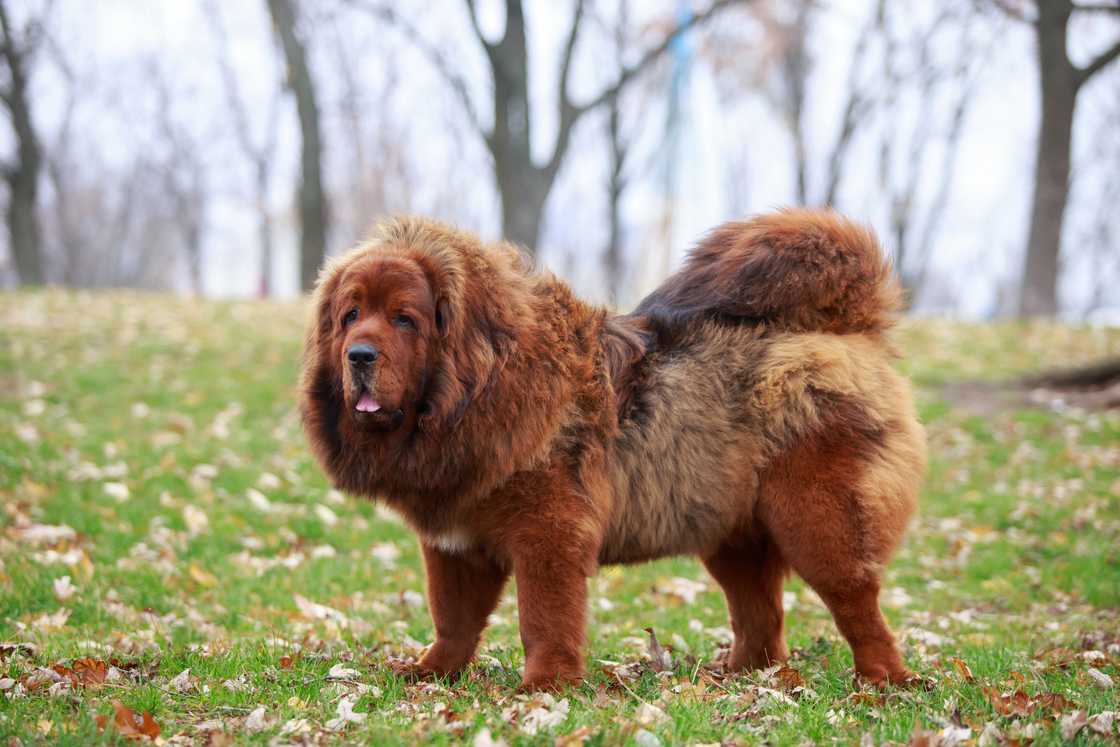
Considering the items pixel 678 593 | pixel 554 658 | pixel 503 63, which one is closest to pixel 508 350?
pixel 554 658

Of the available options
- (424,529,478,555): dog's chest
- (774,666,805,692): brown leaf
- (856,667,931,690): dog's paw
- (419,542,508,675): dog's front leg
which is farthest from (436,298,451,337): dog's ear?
(856,667,931,690): dog's paw

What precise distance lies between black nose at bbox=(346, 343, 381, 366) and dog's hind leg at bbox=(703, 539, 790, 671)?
7.03 ft

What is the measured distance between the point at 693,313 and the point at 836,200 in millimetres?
23987

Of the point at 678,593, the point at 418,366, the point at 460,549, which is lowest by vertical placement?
the point at 678,593

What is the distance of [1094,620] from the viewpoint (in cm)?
610

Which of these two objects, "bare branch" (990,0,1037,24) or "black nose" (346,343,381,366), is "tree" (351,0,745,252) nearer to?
"bare branch" (990,0,1037,24)

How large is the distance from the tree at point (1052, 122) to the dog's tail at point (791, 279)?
13207 millimetres

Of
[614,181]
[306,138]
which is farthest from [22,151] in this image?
[614,181]

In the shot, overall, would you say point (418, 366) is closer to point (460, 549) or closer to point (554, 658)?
point (460, 549)

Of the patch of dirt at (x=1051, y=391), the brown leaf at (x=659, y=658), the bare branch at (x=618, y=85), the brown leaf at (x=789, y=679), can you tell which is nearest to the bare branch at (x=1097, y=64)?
the bare branch at (x=618, y=85)

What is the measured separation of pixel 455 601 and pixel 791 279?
88.1 inches

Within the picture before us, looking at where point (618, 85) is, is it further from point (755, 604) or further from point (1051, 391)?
point (755, 604)

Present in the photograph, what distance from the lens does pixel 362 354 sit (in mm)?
3938

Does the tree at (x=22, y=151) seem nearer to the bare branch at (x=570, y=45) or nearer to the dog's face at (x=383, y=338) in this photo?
the bare branch at (x=570, y=45)
